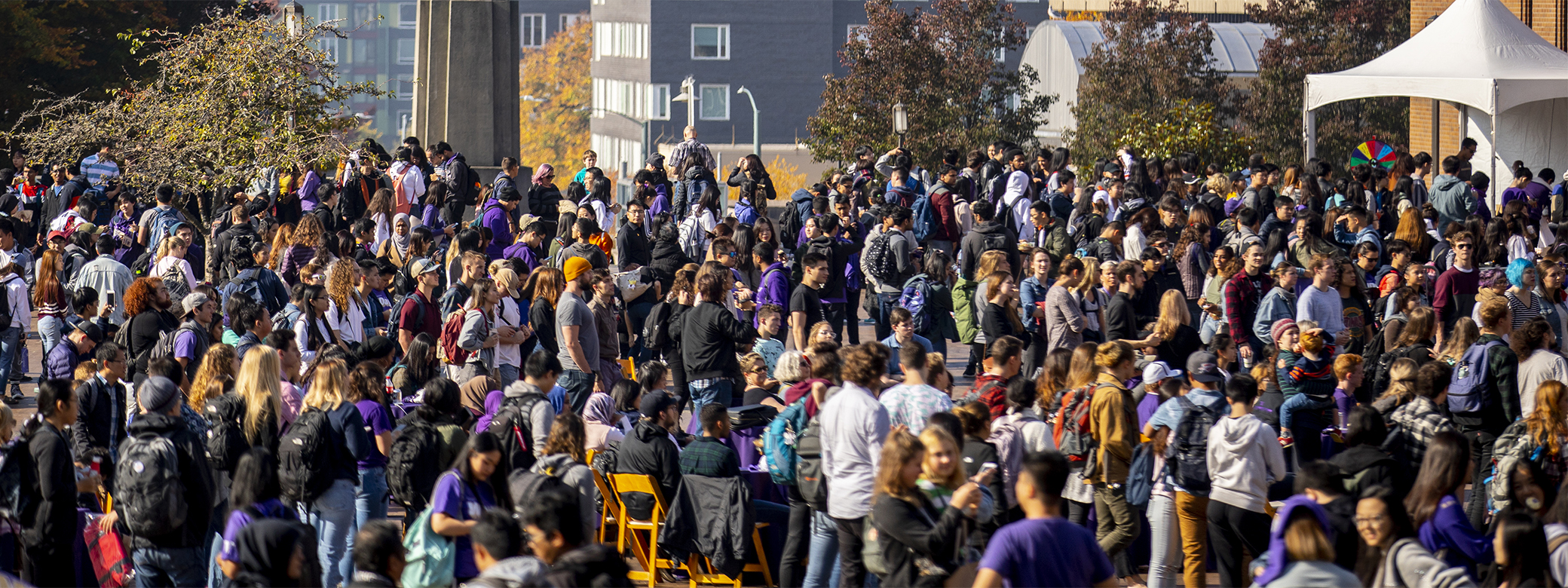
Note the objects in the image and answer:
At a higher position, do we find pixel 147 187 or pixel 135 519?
pixel 147 187

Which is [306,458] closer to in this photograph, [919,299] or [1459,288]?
[919,299]

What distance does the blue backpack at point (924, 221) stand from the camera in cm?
1717

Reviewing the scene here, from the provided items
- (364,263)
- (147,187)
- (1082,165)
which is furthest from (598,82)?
(364,263)

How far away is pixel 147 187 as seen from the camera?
19.8m

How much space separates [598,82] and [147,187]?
83147 millimetres

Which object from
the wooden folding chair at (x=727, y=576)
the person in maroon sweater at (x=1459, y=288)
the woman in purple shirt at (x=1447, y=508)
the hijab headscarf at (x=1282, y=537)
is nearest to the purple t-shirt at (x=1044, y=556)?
the hijab headscarf at (x=1282, y=537)

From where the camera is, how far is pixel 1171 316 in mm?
11047

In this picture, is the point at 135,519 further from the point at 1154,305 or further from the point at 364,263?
the point at 1154,305

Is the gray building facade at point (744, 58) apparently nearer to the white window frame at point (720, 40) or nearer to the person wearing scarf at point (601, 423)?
the white window frame at point (720, 40)

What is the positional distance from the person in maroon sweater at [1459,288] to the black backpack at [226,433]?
927 centimetres

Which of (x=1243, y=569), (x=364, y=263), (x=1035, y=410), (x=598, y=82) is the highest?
(x=598, y=82)

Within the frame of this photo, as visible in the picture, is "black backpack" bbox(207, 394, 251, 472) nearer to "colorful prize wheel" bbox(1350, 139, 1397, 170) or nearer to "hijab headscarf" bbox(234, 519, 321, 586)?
"hijab headscarf" bbox(234, 519, 321, 586)

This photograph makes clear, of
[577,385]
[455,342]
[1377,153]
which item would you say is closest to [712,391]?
[577,385]

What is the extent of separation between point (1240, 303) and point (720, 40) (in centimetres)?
7582
